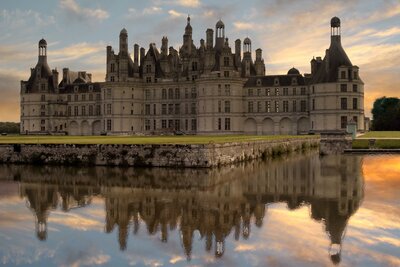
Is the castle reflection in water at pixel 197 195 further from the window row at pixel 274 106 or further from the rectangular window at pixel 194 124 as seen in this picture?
the rectangular window at pixel 194 124

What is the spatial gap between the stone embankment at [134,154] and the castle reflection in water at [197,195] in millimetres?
1287

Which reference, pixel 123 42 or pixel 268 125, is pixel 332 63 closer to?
pixel 268 125

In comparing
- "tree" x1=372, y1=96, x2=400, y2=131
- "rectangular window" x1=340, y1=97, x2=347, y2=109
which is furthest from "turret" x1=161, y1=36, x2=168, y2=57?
"tree" x1=372, y1=96, x2=400, y2=131

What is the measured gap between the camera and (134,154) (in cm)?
2845

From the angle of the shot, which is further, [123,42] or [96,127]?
[96,127]

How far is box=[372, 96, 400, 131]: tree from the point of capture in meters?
85.6

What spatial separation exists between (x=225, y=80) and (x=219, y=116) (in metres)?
4.57

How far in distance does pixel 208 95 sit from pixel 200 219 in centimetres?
5057

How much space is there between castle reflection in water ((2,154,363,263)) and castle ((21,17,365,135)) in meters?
35.3

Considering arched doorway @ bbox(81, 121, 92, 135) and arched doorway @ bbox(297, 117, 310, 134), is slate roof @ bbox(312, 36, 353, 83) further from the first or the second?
arched doorway @ bbox(81, 121, 92, 135)

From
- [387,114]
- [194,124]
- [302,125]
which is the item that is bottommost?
[302,125]

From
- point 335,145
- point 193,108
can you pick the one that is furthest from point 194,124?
point 335,145

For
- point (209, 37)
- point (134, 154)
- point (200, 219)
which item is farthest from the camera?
point (209, 37)

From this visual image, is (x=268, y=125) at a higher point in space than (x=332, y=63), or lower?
lower
